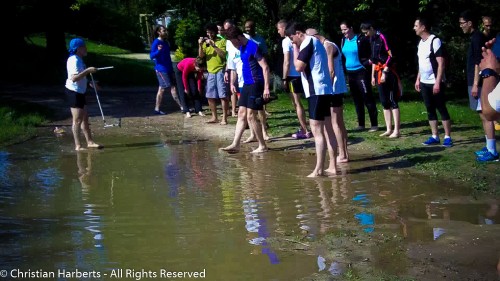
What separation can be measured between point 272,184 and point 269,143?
10.4 feet

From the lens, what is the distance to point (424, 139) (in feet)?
38.6

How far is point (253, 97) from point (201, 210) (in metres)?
3.50

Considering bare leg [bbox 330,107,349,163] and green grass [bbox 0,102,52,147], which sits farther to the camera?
green grass [bbox 0,102,52,147]

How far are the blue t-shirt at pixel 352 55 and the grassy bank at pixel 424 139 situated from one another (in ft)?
3.46

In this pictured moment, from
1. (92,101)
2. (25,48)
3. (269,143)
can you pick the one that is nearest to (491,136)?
(269,143)

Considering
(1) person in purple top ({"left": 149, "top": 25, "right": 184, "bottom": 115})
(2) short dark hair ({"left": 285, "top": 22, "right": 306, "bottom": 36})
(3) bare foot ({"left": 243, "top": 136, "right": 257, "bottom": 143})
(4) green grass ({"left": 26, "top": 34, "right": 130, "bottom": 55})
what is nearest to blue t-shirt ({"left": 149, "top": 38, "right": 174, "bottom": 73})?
(1) person in purple top ({"left": 149, "top": 25, "right": 184, "bottom": 115})

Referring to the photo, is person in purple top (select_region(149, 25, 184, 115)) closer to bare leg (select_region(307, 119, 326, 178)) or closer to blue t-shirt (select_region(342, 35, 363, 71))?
blue t-shirt (select_region(342, 35, 363, 71))

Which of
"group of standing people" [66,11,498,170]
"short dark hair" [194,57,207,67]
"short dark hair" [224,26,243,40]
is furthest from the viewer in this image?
"short dark hair" [194,57,207,67]

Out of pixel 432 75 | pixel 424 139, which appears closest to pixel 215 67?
pixel 424 139

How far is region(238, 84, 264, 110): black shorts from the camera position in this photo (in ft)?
36.7

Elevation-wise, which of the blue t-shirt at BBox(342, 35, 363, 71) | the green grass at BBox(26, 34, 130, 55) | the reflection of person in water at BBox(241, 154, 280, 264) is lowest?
the reflection of person in water at BBox(241, 154, 280, 264)

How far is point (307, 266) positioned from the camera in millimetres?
6066

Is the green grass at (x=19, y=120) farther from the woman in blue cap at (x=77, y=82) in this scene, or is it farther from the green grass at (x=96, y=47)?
the green grass at (x=96, y=47)

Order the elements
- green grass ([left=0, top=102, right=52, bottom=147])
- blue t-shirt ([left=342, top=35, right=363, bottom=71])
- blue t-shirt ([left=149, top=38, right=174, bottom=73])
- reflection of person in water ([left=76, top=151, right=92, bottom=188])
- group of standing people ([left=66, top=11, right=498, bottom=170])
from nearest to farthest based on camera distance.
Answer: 1. group of standing people ([left=66, top=11, right=498, bottom=170])
2. reflection of person in water ([left=76, top=151, right=92, bottom=188])
3. blue t-shirt ([left=342, top=35, right=363, bottom=71])
4. green grass ([left=0, top=102, right=52, bottom=147])
5. blue t-shirt ([left=149, top=38, right=174, bottom=73])
